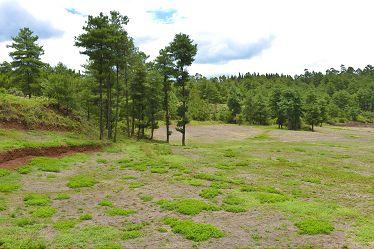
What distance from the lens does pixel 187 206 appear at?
66.6 feet

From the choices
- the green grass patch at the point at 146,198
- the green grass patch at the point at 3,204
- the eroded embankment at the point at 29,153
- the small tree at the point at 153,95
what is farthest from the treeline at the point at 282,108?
the green grass patch at the point at 3,204

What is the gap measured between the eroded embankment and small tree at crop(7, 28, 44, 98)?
2477 cm

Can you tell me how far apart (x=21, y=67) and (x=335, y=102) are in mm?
164391

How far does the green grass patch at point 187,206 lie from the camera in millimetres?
19719

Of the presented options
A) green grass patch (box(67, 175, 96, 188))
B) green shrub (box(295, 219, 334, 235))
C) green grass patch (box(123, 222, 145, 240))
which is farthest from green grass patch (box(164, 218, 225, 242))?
green grass patch (box(67, 175, 96, 188))

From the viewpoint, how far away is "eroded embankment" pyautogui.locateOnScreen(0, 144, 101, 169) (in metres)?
29.5

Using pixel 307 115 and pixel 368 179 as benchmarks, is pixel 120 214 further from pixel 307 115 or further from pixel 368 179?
pixel 307 115

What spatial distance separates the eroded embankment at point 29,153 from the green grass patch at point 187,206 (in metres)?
15.6

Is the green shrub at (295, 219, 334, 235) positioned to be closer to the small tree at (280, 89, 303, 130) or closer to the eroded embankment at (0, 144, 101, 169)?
the eroded embankment at (0, 144, 101, 169)

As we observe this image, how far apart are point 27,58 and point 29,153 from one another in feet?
100

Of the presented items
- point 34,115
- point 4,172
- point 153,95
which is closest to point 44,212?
point 4,172

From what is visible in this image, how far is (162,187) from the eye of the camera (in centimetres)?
2575

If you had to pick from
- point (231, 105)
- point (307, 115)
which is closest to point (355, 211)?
point (307, 115)

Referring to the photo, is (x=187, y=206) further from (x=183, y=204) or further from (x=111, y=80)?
(x=111, y=80)
